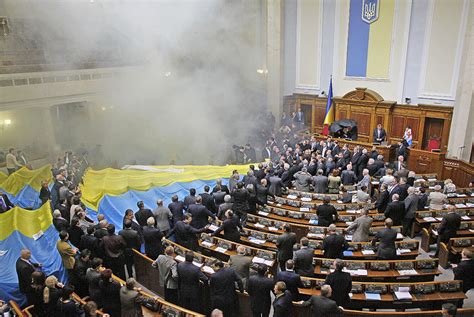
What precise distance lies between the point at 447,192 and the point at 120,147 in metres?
11.7

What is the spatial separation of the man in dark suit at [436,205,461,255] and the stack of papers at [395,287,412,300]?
8.14ft

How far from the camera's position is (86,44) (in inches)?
533

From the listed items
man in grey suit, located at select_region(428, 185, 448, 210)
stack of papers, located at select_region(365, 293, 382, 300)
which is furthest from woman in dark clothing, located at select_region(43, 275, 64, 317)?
man in grey suit, located at select_region(428, 185, 448, 210)

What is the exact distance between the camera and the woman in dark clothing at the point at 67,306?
522cm

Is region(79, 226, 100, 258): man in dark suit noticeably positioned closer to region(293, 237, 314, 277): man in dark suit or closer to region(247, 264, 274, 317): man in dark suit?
region(247, 264, 274, 317): man in dark suit

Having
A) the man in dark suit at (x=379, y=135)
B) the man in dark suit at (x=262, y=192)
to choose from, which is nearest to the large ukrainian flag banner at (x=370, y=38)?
the man in dark suit at (x=379, y=135)

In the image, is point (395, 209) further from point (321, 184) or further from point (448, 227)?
point (321, 184)

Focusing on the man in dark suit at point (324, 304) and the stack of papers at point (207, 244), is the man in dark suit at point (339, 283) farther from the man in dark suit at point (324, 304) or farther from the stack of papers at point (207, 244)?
the stack of papers at point (207, 244)

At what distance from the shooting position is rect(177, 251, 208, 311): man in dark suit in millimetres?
5855

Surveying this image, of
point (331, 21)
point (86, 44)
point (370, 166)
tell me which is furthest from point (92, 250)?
point (331, 21)

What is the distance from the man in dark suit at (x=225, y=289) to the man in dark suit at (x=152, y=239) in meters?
1.71

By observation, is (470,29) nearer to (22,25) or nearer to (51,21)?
(51,21)

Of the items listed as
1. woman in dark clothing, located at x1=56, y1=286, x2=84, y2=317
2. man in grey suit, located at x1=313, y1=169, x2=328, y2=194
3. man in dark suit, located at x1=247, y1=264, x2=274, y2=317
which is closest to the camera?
woman in dark clothing, located at x1=56, y1=286, x2=84, y2=317

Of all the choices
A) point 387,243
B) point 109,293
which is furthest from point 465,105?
point 109,293
